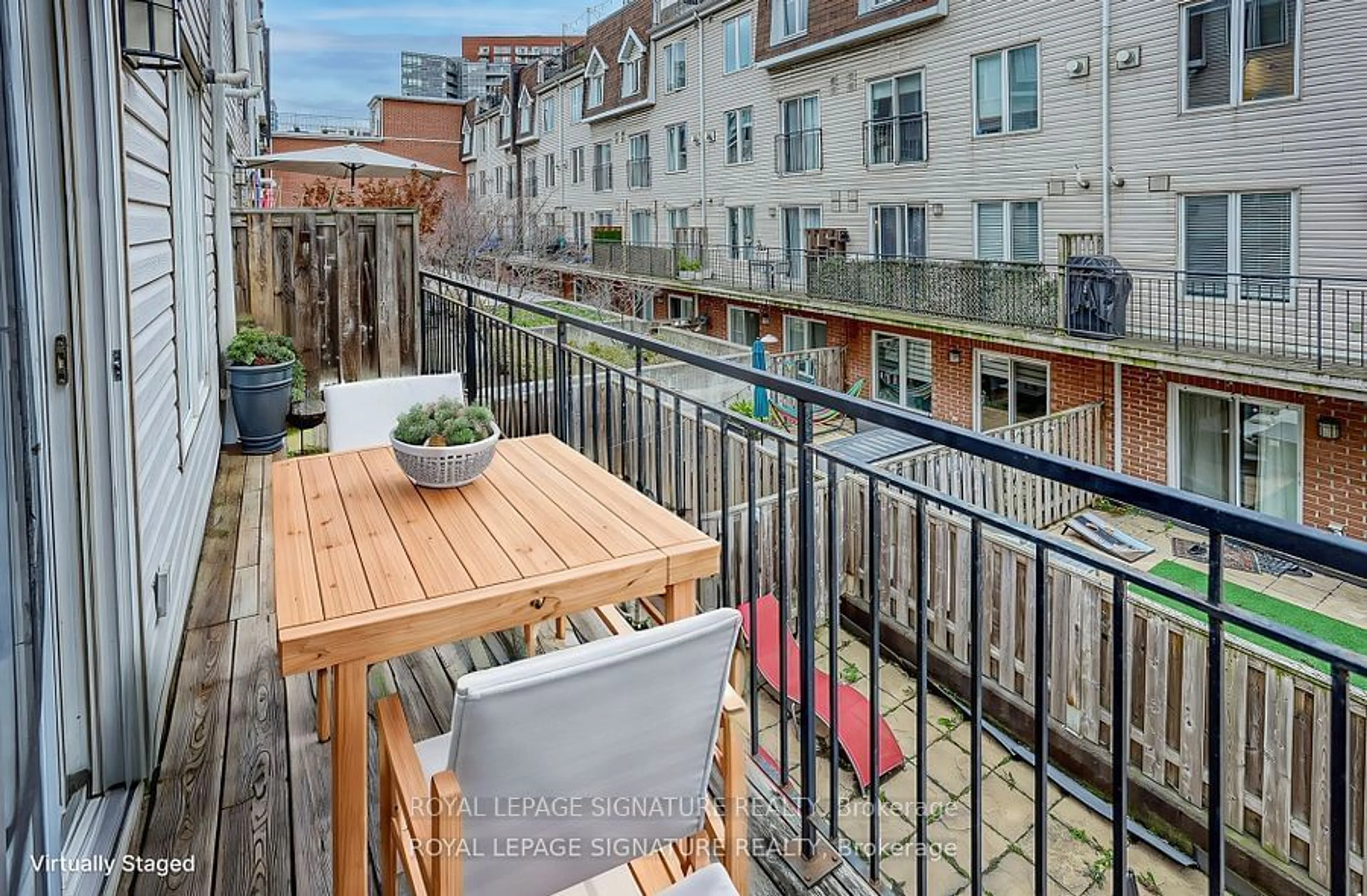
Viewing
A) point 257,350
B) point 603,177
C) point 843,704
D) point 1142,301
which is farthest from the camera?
point 603,177

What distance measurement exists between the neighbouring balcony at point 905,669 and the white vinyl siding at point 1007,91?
576 cm

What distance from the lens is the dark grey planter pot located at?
5043mm

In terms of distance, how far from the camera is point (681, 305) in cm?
2016

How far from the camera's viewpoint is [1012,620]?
5.64 metres

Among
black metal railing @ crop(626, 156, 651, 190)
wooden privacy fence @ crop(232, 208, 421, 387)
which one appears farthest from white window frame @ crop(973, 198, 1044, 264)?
A: black metal railing @ crop(626, 156, 651, 190)

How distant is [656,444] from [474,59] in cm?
5144

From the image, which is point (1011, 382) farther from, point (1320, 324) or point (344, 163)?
point (344, 163)

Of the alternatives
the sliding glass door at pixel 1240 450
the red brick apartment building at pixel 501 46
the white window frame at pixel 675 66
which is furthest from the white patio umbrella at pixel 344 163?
the red brick apartment building at pixel 501 46

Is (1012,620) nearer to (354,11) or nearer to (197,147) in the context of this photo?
(197,147)

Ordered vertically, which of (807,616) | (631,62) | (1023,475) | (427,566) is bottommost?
(1023,475)

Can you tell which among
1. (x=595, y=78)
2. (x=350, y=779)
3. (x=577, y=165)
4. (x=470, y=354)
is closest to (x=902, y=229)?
(x=470, y=354)

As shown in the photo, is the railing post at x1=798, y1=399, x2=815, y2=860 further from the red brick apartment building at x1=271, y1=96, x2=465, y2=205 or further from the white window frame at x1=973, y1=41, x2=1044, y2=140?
the red brick apartment building at x1=271, y1=96, x2=465, y2=205

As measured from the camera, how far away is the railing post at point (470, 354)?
4.91 m

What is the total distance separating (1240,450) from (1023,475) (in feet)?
16.1
